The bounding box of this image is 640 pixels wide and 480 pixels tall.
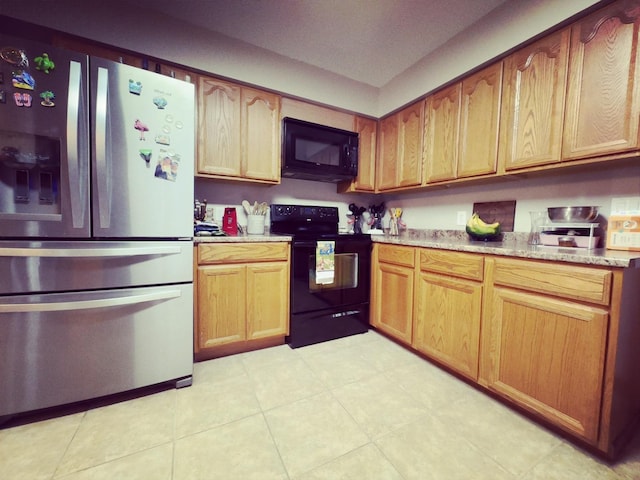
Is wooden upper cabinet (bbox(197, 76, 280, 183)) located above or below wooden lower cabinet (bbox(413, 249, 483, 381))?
above

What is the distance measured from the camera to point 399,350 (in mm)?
2025

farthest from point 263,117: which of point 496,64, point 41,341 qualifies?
point 41,341

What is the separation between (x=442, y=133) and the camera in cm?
209

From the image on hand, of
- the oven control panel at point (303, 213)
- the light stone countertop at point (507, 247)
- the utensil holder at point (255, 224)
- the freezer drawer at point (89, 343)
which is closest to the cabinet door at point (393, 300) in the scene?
the light stone countertop at point (507, 247)

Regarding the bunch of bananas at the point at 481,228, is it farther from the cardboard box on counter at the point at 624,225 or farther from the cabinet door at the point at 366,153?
the cabinet door at the point at 366,153

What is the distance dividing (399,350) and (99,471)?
1.80 meters

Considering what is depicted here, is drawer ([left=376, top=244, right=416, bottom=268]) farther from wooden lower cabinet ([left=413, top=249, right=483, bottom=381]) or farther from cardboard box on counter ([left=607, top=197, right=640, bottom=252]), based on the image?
cardboard box on counter ([left=607, top=197, right=640, bottom=252])

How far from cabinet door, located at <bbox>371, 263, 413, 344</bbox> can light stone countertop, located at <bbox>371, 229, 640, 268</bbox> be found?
0.84 feet

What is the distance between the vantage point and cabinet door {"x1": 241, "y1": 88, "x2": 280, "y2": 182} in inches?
83.5

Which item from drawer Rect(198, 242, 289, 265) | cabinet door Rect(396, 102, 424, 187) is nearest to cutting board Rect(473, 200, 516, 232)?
cabinet door Rect(396, 102, 424, 187)

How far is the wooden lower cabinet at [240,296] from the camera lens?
1.76 meters

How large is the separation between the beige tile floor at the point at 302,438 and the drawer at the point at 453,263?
693mm

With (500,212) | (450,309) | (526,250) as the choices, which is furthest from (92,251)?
(500,212)

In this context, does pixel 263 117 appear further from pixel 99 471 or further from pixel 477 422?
pixel 477 422
